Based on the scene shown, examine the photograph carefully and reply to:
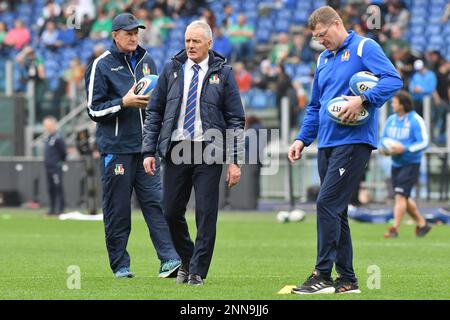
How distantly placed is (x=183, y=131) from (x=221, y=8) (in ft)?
77.0

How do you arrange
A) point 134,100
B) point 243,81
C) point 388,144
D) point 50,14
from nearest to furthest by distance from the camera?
point 134,100, point 388,144, point 243,81, point 50,14

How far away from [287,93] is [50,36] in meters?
9.53

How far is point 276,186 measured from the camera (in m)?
26.9

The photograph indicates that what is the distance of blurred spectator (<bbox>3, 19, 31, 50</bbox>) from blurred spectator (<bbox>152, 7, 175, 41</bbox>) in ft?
13.1

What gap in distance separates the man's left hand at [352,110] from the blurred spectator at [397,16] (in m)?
19.4

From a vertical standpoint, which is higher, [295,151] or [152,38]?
[152,38]

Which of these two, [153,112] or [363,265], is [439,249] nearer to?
[363,265]

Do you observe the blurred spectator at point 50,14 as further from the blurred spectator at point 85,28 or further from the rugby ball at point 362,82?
the rugby ball at point 362,82

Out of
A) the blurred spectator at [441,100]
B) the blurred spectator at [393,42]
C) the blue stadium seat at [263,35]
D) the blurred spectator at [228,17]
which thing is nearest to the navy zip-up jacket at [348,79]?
the blurred spectator at [441,100]

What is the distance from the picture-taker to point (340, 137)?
32.6ft

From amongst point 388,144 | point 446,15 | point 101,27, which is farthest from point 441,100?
point 101,27

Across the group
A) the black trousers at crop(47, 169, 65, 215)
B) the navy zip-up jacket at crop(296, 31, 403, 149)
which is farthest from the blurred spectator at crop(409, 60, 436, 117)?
the navy zip-up jacket at crop(296, 31, 403, 149)

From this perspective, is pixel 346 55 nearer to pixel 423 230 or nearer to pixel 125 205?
pixel 125 205
